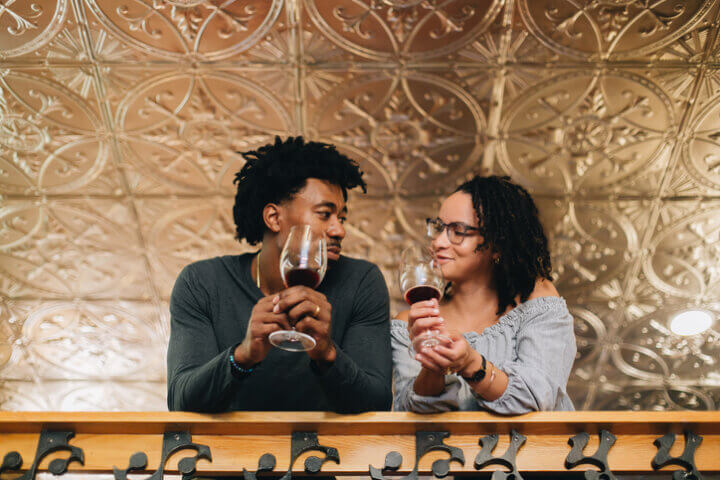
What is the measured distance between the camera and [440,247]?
7.80 feet

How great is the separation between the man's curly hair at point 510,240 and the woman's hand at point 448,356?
1.99 feet

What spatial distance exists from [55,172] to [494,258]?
251 cm

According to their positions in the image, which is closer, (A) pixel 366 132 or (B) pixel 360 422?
(B) pixel 360 422

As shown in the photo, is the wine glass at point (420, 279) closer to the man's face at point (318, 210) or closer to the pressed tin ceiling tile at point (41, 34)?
the man's face at point (318, 210)

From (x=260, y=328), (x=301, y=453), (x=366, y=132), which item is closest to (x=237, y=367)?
(x=260, y=328)

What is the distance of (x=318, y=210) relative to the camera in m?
2.44

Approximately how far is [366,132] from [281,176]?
1.10m

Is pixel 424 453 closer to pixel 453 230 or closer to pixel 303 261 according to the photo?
pixel 303 261

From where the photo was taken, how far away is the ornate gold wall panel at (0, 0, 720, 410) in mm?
3070

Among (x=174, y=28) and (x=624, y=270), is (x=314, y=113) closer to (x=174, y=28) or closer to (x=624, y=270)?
(x=174, y=28)

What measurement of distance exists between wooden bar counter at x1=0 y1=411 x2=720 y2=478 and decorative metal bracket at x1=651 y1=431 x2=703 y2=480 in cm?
2

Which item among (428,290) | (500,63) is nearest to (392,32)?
(500,63)

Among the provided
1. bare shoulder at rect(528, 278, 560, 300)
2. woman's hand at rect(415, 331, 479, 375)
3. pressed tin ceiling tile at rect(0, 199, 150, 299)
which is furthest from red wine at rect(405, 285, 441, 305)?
pressed tin ceiling tile at rect(0, 199, 150, 299)

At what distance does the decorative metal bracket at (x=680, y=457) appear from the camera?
1.72 metres
